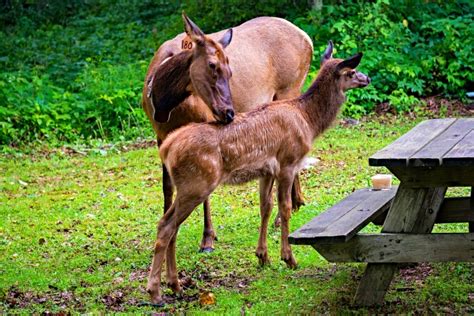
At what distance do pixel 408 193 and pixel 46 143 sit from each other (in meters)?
8.71

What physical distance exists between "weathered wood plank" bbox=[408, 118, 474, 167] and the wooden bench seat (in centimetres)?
63

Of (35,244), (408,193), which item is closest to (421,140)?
(408,193)

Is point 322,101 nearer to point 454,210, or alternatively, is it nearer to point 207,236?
point 454,210

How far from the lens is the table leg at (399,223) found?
5492 millimetres

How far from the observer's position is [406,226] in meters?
5.56

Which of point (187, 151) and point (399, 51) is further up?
point (187, 151)

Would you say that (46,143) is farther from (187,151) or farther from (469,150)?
(469,150)

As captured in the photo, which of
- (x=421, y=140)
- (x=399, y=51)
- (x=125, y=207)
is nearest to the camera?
(x=421, y=140)

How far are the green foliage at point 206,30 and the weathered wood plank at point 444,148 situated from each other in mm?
7749

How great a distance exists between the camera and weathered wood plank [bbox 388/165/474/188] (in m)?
5.34

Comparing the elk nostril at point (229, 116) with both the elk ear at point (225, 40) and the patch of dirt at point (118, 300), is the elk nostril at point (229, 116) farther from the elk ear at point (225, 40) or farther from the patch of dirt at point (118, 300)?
the patch of dirt at point (118, 300)

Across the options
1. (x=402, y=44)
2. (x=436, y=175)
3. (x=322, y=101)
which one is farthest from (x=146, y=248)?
(x=402, y=44)

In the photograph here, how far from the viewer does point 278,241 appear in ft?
25.5

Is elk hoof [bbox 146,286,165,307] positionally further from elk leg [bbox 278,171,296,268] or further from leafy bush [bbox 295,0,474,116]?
leafy bush [bbox 295,0,474,116]
